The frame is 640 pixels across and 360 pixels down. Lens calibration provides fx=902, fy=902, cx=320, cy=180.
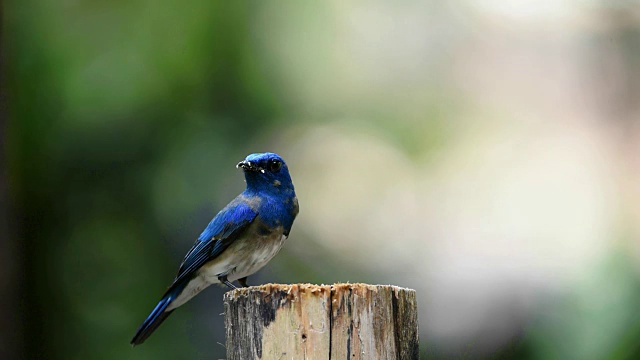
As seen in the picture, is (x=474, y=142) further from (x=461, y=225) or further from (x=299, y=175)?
(x=299, y=175)

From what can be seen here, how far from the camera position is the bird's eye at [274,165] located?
5115 mm

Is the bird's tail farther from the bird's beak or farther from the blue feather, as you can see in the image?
the bird's beak

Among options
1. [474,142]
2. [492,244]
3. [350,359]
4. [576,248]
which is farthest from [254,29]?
[350,359]

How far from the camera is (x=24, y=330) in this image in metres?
7.66

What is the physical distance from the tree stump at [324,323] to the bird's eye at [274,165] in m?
1.83

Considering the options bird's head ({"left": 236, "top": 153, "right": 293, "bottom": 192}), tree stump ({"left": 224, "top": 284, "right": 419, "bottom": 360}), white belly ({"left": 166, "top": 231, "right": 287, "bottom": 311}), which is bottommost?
tree stump ({"left": 224, "top": 284, "right": 419, "bottom": 360})

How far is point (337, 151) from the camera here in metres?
9.04

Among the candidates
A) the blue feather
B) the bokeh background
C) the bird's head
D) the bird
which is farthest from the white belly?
the bokeh background

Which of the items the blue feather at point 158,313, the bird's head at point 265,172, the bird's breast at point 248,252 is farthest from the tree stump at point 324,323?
the blue feather at point 158,313

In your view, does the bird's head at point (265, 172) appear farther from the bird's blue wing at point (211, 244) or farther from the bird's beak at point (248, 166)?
the bird's blue wing at point (211, 244)

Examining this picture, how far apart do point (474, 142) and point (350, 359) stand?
5.77 metres

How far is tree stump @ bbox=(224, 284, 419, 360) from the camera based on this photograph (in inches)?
126

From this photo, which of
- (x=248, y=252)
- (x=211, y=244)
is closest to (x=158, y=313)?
(x=211, y=244)

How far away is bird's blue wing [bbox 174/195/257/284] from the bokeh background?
10.1 feet
